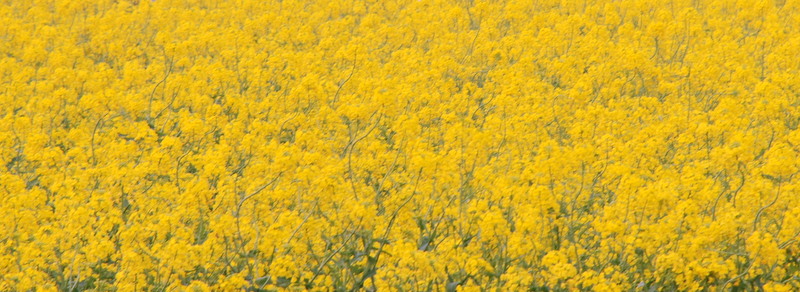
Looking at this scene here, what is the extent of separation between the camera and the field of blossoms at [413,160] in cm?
573

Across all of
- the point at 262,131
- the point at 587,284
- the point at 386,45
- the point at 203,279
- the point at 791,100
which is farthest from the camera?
the point at 386,45

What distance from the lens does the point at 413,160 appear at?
632 cm

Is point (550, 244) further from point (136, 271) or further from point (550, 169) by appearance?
point (136, 271)

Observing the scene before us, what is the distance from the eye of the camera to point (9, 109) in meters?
9.66

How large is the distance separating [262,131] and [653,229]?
10.3 ft

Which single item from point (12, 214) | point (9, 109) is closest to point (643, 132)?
point (12, 214)

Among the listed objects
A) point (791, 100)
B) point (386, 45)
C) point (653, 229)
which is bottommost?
point (386, 45)

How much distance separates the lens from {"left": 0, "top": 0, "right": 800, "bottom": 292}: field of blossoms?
18.8 ft

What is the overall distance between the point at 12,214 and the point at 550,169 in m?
3.45

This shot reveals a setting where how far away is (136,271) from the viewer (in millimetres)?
5598

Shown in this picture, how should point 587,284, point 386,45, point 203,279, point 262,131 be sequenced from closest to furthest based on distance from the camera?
point 587,284 → point 203,279 → point 262,131 → point 386,45

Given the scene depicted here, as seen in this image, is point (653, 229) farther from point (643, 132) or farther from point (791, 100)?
point (791, 100)

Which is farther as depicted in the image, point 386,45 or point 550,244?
point 386,45

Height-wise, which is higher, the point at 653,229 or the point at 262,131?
the point at 653,229
